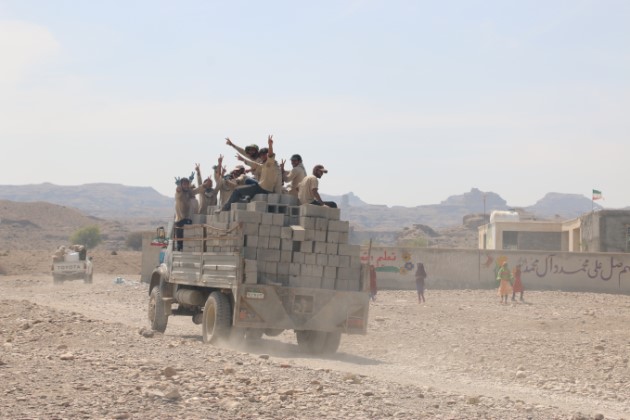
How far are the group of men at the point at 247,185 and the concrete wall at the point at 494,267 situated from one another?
2242cm

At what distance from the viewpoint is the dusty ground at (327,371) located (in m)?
8.90

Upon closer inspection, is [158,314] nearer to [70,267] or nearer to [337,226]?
[337,226]

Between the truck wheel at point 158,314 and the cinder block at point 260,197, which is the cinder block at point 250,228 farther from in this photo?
the truck wheel at point 158,314

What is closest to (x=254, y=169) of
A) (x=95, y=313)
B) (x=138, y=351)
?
(x=138, y=351)

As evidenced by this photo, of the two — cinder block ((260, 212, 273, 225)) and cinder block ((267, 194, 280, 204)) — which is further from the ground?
cinder block ((267, 194, 280, 204))

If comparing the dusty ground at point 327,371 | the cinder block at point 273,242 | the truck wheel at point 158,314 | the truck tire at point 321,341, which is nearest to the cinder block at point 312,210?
the cinder block at point 273,242

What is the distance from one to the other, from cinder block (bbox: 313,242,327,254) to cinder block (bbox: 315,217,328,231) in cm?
25

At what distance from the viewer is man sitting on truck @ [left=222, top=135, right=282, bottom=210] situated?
15.1 metres

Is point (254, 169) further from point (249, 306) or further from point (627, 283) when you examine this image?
point (627, 283)

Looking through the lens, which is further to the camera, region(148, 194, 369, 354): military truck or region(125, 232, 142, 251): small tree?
region(125, 232, 142, 251): small tree

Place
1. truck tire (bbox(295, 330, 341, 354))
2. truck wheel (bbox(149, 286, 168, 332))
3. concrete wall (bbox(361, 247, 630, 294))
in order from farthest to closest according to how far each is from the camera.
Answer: concrete wall (bbox(361, 247, 630, 294)) → truck wheel (bbox(149, 286, 168, 332)) → truck tire (bbox(295, 330, 341, 354))

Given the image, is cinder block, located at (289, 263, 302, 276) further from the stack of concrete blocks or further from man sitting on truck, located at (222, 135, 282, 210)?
man sitting on truck, located at (222, 135, 282, 210)

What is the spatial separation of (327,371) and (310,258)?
3093 mm

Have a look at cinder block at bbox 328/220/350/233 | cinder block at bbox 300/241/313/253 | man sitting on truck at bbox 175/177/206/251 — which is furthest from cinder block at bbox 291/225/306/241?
man sitting on truck at bbox 175/177/206/251
